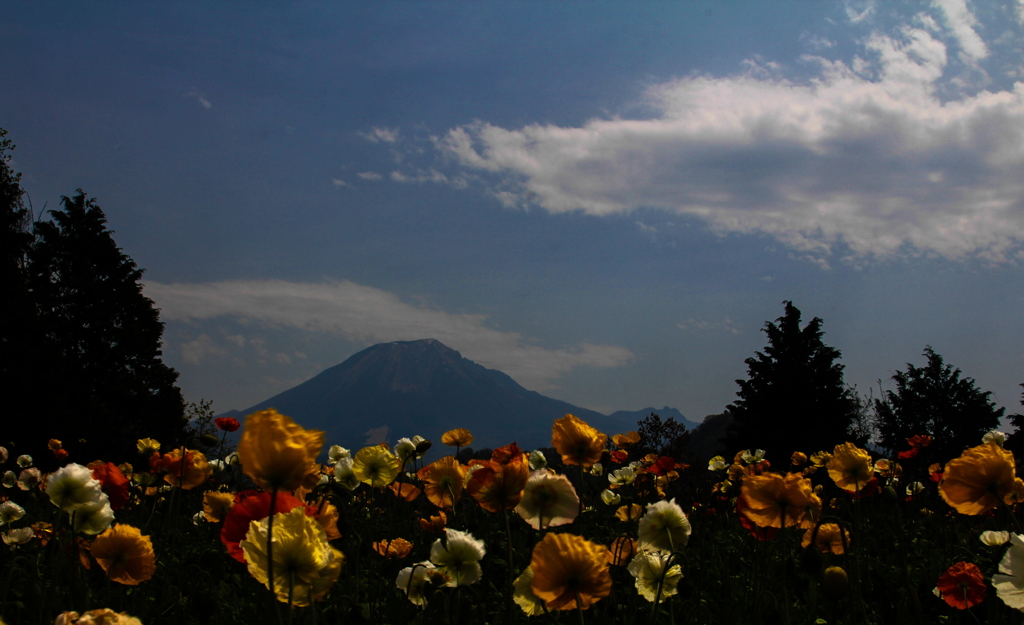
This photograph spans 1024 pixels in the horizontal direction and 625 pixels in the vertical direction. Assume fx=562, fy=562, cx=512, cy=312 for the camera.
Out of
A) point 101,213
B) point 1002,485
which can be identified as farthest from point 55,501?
point 101,213

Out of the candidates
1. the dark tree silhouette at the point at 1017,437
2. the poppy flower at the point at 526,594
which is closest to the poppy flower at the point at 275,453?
the poppy flower at the point at 526,594

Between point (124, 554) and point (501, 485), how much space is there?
1283 millimetres

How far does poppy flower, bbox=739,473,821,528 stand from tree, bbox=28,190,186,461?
20.3 m

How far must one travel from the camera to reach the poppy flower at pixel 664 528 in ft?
6.18

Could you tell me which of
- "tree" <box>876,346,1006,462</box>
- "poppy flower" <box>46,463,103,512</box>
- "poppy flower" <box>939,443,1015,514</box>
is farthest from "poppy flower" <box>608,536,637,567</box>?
"tree" <box>876,346,1006,462</box>

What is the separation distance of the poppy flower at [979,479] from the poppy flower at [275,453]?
1927 mm

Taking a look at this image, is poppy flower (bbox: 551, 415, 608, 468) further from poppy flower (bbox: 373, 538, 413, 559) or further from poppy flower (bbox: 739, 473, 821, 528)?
poppy flower (bbox: 373, 538, 413, 559)

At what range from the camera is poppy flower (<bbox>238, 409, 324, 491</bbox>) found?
1.19m

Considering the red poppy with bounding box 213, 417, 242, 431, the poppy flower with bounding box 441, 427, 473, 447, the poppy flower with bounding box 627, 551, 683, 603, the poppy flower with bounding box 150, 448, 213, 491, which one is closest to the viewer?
the poppy flower with bounding box 627, 551, 683, 603

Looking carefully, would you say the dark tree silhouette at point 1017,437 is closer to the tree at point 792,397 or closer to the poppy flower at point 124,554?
the tree at point 792,397

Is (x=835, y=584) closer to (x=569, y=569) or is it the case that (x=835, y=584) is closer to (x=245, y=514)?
(x=569, y=569)

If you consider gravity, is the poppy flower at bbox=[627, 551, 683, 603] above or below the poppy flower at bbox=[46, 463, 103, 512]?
below

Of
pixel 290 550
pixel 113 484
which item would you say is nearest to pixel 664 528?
pixel 290 550

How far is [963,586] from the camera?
2.24 metres
